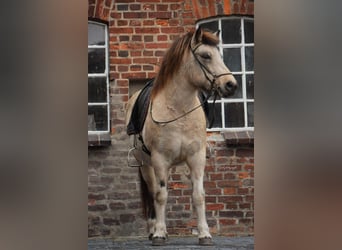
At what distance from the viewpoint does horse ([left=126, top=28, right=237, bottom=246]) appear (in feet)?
3.59

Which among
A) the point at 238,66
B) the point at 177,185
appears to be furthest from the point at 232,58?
the point at 177,185

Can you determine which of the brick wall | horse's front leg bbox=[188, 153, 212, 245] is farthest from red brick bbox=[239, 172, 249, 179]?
horse's front leg bbox=[188, 153, 212, 245]

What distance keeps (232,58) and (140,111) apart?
26 cm

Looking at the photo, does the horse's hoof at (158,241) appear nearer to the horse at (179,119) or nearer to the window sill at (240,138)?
the horse at (179,119)

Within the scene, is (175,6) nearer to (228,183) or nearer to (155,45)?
(155,45)

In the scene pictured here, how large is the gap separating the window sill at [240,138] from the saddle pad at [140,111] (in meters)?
0.20

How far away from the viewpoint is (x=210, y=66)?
1.11 meters

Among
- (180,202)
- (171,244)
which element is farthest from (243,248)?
(180,202)

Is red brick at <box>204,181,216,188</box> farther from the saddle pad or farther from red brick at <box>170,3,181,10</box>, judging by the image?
red brick at <box>170,3,181,10</box>

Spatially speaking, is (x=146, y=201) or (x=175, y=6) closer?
(x=175, y=6)

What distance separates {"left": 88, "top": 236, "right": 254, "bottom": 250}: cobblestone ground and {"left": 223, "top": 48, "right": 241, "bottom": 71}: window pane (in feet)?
0.89

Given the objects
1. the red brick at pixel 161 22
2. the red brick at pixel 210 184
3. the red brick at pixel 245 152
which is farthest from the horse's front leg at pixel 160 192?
the red brick at pixel 161 22
